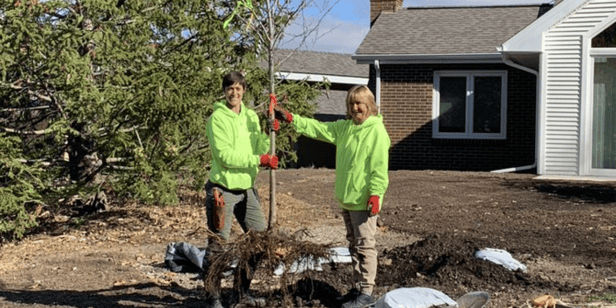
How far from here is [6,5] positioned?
922 centimetres

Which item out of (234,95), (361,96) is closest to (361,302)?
(361,96)

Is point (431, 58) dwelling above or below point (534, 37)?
below

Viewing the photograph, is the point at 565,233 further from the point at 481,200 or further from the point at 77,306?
the point at 77,306

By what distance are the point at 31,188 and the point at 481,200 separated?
6.66 m

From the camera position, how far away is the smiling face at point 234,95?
19.1 feet

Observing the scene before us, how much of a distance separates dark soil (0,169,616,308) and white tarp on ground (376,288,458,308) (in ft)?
2.09

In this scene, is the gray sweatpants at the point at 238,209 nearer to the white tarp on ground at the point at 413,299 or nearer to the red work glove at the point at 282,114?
the red work glove at the point at 282,114

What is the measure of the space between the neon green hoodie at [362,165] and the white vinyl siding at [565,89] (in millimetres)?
11115

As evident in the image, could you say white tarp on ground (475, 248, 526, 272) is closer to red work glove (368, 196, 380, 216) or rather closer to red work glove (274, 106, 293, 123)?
red work glove (368, 196, 380, 216)

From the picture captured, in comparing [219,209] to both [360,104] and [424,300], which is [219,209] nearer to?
[360,104]

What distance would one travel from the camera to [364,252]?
5.79 meters

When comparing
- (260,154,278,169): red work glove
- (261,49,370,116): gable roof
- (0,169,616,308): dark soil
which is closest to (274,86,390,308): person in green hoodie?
(0,169,616,308): dark soil

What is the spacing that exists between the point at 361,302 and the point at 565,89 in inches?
458

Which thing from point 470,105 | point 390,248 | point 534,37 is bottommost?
point 390,248
